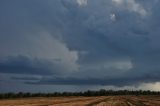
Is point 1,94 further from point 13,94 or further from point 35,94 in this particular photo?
point 35,94

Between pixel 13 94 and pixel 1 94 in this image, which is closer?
pixel 1 94

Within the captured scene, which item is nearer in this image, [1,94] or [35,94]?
[1,94]

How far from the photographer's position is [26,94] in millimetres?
184750

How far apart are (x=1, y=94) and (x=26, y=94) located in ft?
69.3

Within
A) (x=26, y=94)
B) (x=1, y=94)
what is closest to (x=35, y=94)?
(x=26, y=94)

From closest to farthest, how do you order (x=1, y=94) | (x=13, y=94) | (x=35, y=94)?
(x=1, y=94), (x=13, y=94), (x=35, y=94)

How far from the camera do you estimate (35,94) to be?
638 feet

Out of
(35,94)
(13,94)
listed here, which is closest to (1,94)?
(13,94)

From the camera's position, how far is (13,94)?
578 ft

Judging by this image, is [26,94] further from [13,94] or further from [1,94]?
[1,94]

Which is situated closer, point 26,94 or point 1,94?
point 1,94

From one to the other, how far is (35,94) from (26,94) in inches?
402

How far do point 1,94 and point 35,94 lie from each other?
3132cm

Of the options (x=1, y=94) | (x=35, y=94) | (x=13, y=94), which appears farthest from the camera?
(x=35, y=94)
